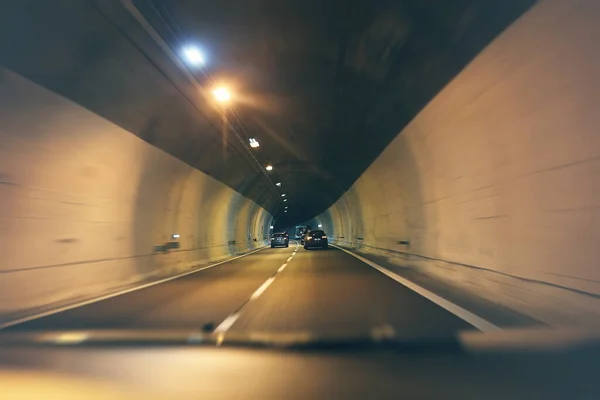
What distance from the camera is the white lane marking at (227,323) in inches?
377

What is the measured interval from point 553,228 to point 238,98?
9837 mm

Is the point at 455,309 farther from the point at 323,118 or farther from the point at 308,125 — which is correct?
the point at 308,125

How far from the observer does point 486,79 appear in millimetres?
11656

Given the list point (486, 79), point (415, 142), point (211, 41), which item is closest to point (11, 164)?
point (211, 41)

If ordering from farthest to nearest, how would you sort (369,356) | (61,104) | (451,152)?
1. (451,152)
2. (61,104)
3. (369,356)

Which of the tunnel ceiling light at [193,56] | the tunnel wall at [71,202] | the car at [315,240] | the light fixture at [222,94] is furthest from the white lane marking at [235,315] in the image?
the car at [315,240]

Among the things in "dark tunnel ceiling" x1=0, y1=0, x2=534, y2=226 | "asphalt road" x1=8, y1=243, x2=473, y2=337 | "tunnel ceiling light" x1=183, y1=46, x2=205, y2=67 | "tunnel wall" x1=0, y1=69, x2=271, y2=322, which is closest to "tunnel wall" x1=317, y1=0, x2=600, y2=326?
"dark tunnel ceiling" x1=0, y1=0, x2=534, y2=226

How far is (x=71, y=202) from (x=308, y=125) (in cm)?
921

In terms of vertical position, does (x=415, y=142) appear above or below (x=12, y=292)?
above

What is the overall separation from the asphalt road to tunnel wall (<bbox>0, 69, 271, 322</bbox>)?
1242mm

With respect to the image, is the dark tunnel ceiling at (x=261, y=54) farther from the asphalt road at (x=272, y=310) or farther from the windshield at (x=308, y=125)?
the asphalt road at (x=272, y=310)

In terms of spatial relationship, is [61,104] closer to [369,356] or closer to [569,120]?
[369,356]

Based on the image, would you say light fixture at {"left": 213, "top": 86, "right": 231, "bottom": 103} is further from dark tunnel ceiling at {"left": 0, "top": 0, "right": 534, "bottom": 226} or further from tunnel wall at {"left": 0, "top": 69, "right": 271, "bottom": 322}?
tunnel wall at {"left": 0, "top": 69, "right": 271, "bottom": 322}

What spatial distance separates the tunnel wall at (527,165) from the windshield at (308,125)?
0.16 ft
